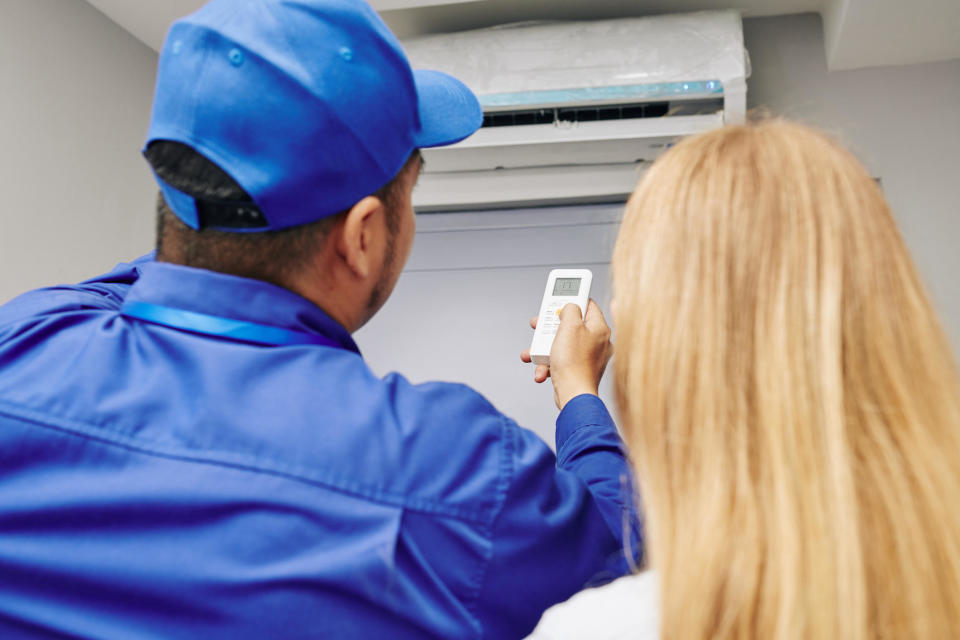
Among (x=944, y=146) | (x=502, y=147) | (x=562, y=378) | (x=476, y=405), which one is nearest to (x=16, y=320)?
(x=476, y=405)

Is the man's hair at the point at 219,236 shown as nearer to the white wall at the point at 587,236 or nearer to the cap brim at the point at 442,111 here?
the cap brim at the point at 442,111

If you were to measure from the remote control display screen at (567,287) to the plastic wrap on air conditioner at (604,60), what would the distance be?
2.61 feet

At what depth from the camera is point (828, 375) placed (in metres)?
0.41

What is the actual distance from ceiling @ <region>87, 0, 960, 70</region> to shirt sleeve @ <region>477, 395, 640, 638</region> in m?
1.39

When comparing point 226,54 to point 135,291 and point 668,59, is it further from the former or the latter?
point 668,59

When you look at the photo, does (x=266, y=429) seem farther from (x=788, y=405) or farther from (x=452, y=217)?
(x=452, y=217)

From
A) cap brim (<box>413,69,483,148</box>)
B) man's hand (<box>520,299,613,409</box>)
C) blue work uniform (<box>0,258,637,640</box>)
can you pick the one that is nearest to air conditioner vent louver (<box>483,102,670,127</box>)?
man's hand (<box>520,299,613,409</box>)

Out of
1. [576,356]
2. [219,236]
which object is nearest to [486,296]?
[576,356]

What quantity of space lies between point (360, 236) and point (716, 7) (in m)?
1.60

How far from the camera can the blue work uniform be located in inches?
17.9

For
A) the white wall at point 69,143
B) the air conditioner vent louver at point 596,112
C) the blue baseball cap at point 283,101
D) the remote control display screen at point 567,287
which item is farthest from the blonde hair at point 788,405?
the white wall at point 69,143

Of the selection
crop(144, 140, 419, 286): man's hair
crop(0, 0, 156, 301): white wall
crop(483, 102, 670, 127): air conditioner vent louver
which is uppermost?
crop(483, 102, 670, 127): air conditioner vent louver

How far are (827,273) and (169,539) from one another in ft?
1.42

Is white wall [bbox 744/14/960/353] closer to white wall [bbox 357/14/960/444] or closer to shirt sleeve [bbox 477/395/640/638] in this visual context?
white wall [bbox 357/14/960/444]
